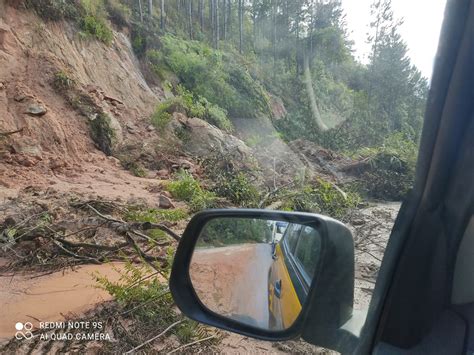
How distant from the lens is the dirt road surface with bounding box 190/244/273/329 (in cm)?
159

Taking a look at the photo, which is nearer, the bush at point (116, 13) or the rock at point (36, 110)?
the rock at point (36, 110)

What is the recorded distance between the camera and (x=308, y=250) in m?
1.29

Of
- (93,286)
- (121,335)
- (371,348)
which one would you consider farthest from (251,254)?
(93,286)

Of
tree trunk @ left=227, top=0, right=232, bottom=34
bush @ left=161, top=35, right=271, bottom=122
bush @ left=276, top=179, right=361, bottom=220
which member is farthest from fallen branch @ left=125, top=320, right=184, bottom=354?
tree trunk @ left=227, top=0, right=232, bottom=34

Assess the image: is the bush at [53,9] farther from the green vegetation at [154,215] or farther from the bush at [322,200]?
the bush at [322,200]

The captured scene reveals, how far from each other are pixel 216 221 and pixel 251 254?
0.23 meters

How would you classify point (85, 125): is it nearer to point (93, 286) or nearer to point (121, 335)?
point (93, 286)

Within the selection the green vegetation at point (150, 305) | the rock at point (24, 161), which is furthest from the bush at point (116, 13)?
the green vegetation at point (150, 305)

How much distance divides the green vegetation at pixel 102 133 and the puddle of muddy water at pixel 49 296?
20.2 ft

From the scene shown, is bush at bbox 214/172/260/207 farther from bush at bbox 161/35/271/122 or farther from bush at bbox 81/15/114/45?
bush at bbox 161/35/271/122

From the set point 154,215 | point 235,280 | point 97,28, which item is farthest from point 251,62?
point 235,280

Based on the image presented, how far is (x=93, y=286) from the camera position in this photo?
3664 millimetres

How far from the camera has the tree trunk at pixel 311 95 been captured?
46.5 ft

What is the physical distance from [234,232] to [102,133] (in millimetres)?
9005
